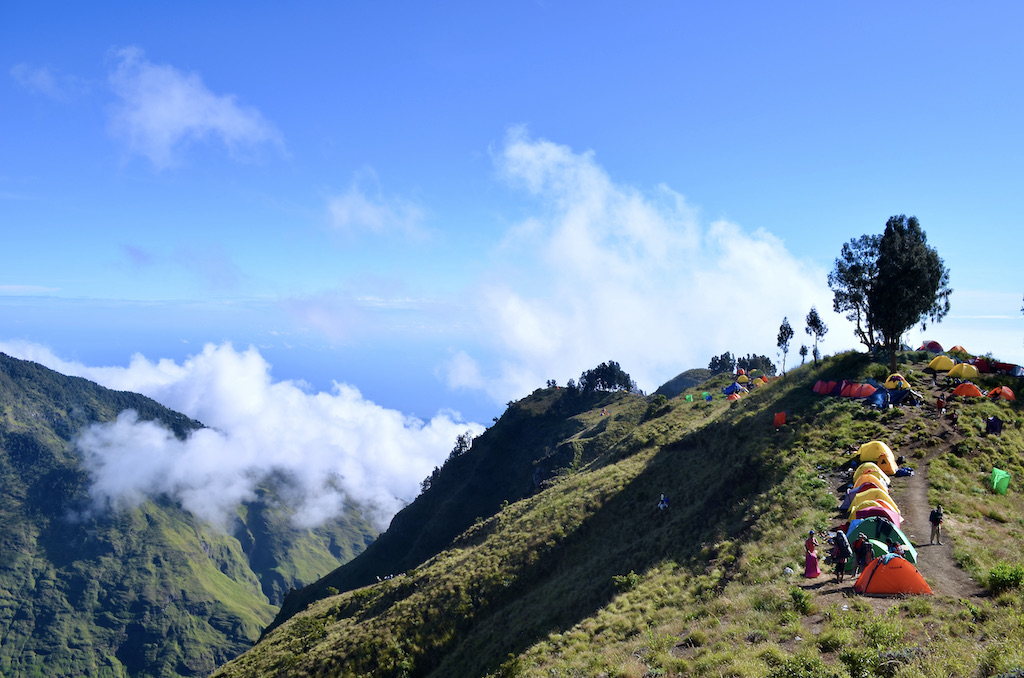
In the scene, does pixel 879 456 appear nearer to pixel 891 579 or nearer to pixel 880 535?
pixel 880 535

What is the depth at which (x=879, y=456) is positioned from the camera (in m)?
31.5

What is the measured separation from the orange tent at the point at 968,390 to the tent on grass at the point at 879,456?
53.1ft

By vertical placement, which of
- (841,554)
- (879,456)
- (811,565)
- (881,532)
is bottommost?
(811,565)

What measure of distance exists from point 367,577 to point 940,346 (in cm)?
11081

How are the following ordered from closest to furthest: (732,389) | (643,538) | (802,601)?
(802,601) → (643,538) → (732,389)

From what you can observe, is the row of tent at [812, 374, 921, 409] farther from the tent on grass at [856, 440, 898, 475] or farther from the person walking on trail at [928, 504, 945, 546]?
the person walking on trail at [928, 504, 945, 546]

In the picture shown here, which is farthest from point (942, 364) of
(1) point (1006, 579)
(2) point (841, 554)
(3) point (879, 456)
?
(1) point (1006, 579)

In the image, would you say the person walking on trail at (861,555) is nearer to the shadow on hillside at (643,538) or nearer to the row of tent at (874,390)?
the shadow on hillside at (643,538)

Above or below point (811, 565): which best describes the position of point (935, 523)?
above

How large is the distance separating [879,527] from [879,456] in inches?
461

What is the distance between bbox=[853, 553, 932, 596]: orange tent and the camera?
18.4 metres

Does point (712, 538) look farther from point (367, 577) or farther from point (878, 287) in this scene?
point (367, 577)

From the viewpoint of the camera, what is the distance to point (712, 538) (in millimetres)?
31062

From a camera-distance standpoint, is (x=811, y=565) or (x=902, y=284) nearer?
(x=811, y=565)
